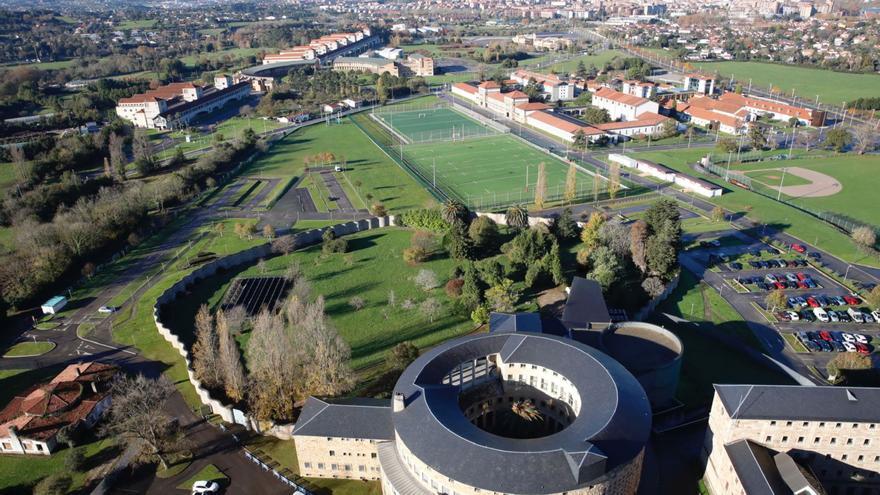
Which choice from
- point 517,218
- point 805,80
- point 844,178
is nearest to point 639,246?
point 517,218

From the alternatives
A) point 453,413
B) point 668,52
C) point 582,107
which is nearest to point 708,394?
point 453,413

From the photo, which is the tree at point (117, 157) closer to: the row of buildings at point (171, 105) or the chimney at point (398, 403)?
the row of buildings at point (171, 105)

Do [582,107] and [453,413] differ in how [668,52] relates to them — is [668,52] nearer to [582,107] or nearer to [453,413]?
[582,107]

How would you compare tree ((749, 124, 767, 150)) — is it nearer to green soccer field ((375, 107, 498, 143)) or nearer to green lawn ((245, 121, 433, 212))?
green soccer field ((375, 107, 498, 143))

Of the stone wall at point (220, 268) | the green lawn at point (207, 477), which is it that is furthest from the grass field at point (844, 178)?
the green lawn at point (207, 477)

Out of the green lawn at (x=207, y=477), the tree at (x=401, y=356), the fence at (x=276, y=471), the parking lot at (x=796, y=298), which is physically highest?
the tree at (x=401, y=356)
